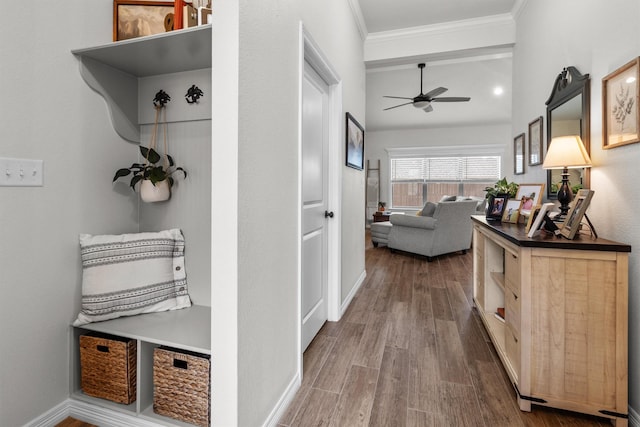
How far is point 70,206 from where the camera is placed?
146 cm

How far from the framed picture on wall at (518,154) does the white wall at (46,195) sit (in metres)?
3.39

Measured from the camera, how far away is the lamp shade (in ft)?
6.01

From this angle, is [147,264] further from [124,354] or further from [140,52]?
[140,52]

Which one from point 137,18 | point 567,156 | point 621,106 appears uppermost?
point 137,18

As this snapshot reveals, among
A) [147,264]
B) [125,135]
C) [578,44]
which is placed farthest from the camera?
[578,44]

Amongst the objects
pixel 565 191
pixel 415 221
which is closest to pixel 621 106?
pixel 565 191

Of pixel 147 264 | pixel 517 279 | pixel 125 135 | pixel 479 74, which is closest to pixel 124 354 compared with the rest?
pixel 147 264

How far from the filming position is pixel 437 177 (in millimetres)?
8414

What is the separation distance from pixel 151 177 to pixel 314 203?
1057 mm

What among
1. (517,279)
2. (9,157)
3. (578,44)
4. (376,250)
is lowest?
(376,250)

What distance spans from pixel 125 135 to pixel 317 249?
1.37 metres

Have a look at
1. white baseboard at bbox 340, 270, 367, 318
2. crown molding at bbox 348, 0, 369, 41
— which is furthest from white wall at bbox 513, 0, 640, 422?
white baseboard at bbox 340, 270, 367, 318

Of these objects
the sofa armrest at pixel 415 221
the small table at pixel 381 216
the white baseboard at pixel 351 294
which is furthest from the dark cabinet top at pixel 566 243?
the small table at pixel 381 216

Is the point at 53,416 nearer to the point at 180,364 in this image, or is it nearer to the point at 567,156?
the point at 180,364
